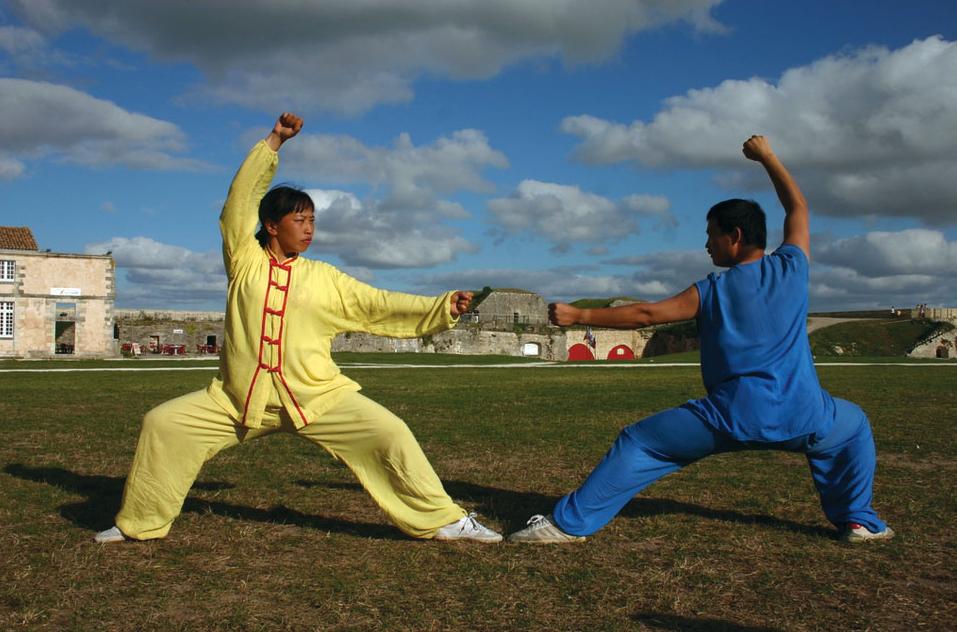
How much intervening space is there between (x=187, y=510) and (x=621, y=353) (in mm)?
52525

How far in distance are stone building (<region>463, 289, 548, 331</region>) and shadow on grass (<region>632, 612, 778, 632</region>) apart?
177ft

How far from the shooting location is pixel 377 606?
3.40 meters

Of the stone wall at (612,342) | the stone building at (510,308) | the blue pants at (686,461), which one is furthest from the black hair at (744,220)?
the stone building at (510,308)

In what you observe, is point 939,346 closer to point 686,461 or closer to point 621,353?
point 621,353

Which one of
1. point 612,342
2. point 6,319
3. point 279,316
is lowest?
point 279,316

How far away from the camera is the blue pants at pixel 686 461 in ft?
13.8

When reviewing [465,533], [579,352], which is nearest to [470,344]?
[579,352]

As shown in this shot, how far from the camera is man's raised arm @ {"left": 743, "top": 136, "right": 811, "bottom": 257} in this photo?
4449mm

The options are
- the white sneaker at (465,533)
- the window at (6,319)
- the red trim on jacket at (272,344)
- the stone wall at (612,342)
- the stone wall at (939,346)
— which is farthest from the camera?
the stone wall at (612,342)

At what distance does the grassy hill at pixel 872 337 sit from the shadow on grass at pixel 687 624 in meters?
43.9

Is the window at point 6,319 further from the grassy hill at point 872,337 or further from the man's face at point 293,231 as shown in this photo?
the man's face at point 293,231

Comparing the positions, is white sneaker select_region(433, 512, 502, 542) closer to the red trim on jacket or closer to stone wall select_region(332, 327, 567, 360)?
the red trim on jacket

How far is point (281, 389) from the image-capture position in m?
4.38

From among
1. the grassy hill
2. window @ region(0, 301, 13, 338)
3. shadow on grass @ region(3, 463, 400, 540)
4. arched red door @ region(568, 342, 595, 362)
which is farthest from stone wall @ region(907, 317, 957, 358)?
window @ region(0, 301, 13, 338)
